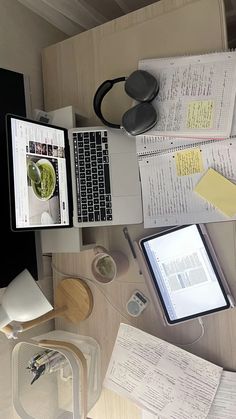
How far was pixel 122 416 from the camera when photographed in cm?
115

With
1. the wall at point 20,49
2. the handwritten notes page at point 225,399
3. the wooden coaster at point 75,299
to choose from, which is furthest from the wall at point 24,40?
the handwritten notes page at point 225,399

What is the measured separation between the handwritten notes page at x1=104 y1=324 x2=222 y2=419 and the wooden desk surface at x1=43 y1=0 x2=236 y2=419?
0.03 meters

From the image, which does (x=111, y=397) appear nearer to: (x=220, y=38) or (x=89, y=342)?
(x=89, y=342)

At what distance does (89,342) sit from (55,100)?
736mm

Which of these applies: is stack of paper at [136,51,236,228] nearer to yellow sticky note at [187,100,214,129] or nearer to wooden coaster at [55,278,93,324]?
yellow sticky note at [187,100,214,129]

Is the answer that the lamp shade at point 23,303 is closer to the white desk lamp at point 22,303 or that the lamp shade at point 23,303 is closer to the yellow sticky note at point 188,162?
the white desk lamp at point 22,303

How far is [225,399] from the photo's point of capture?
104 cm

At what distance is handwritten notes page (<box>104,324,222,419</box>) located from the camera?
105 cm

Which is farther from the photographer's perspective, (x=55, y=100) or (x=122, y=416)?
(x=55, y=100)

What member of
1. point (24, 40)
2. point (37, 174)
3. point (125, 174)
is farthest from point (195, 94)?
point (24, 40)

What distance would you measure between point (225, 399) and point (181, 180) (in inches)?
22.3

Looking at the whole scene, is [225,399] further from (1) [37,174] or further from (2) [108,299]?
(1) [37,174]

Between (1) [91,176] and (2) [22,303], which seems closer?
(2) [22,303]

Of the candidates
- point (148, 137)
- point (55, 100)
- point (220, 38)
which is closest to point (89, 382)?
point (148, 137)
